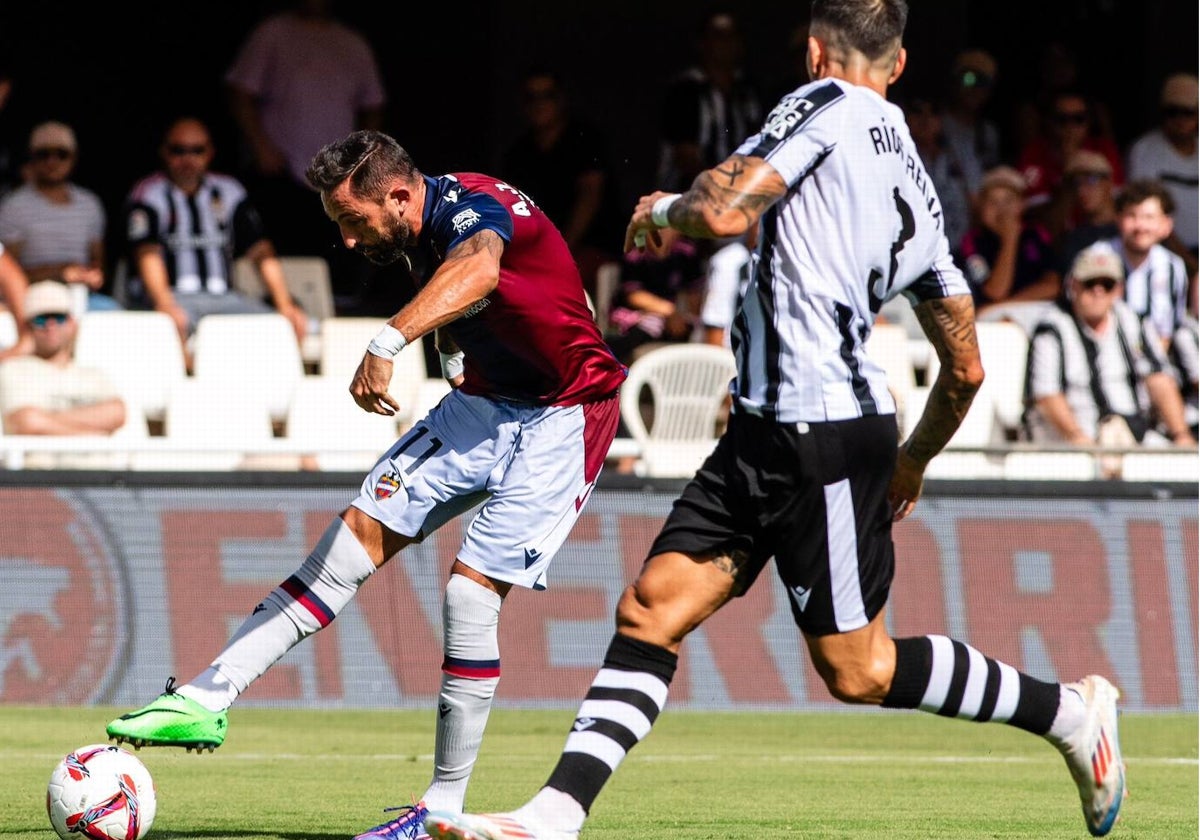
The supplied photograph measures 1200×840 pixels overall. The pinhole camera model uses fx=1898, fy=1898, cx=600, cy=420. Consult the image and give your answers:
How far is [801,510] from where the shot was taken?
4914 millimetres

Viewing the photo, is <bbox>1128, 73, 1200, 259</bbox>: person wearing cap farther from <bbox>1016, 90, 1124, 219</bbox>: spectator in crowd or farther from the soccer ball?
the soccer ball

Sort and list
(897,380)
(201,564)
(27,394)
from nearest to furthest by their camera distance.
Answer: (201,564), (27,394), (897,380)

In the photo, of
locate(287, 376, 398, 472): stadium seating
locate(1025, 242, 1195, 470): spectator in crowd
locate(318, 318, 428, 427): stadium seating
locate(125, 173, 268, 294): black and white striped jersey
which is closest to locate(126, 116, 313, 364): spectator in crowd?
locate(125, 173, 268, 294): black and white striped jersey

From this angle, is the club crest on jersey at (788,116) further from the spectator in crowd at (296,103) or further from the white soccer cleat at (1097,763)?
the spectator in crowd at (296,103)

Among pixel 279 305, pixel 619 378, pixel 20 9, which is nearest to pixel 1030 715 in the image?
pixel 619 378

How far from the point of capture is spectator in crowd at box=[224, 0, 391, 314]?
1333 cm

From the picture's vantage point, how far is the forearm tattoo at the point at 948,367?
525 centimetres

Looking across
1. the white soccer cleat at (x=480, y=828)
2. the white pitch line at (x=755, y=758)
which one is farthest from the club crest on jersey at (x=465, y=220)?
the white pitch line at (x=755, y=758)

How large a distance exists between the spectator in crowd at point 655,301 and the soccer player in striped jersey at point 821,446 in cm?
735

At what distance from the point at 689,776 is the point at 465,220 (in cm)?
301

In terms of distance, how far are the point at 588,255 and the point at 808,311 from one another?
27.3 feet

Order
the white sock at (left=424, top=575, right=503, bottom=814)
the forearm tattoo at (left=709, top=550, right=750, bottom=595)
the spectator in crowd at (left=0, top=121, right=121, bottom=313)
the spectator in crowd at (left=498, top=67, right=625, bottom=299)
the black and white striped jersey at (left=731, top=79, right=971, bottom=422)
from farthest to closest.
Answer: the spectator in crowd at (left=498, top=67, right=625, bottom=299), the spectator in crowd at (left=0, top=121, right=121, bottom=313), the white sock at (left=424, top=575, right=503, bottom=814), the forearm tattoo at (left=709, top=550, right=750, bottom=595), the black and white striped jersey at (left=731, top=79, right=971, bottom=422)

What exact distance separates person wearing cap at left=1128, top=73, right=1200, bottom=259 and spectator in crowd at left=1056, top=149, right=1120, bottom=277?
0.37 m

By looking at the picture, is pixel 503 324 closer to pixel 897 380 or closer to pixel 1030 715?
pixel 1030 715
